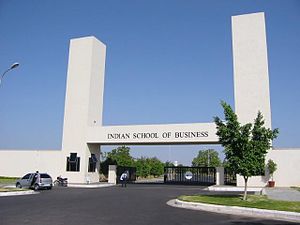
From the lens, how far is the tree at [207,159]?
7400cm

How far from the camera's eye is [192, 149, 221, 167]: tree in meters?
74.0

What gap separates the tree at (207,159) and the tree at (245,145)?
5546 centimetres

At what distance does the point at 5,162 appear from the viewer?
4009 cm

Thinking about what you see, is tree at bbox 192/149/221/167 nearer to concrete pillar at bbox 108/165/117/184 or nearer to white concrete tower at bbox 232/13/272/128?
concrete pillar at bbox 108/165/117/184

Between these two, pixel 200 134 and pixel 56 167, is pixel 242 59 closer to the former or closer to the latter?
pixel 200 134

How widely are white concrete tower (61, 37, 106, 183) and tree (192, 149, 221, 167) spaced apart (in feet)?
133

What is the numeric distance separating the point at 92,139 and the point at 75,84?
6.87m

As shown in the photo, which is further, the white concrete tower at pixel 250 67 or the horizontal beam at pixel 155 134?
the horizontal beam at pixel 155 134

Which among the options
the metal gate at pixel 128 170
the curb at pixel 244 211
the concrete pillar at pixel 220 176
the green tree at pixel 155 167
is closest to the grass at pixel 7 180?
the metal gate at pixel 128 170

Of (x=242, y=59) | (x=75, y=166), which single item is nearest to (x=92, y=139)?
(x=75, y=166)

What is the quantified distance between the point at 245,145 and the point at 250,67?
1583 cm

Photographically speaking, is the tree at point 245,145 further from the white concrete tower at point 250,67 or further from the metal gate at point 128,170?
the metal gate at point 128,170

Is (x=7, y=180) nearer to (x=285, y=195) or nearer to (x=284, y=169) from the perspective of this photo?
(x=284, y=169)

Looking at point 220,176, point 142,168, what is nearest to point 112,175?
point 220,176
